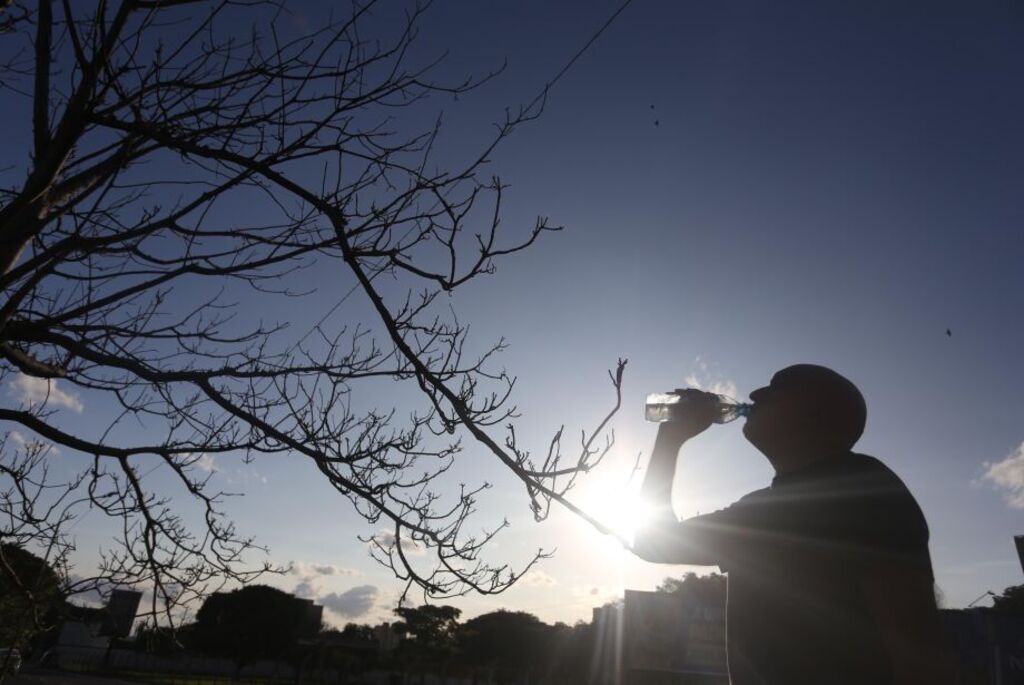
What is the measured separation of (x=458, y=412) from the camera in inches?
103

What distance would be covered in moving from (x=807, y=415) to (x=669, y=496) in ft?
1.65

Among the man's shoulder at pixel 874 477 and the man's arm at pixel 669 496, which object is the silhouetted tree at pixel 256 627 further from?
the man's shoulder at pixel 874 477

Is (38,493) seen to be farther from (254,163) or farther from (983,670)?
(983,670)

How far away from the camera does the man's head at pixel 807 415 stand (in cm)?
158

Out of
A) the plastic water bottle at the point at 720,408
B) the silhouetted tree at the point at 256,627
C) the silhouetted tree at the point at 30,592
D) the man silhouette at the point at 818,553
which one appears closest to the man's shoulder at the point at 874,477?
the man silhouette at the point at 818,553

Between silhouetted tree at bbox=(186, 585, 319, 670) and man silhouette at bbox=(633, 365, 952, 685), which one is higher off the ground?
man silhouette at bbox=(633, 365, 952, 685)

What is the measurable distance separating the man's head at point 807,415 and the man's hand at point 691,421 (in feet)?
0.76

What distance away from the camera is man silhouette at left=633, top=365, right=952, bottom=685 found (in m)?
1.19

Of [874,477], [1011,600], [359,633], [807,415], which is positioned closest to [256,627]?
[359,633]

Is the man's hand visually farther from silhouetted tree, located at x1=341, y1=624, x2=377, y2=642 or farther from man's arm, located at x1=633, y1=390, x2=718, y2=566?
silhouetted tree, located at x1=341, y1=624, x2=377, y2=642

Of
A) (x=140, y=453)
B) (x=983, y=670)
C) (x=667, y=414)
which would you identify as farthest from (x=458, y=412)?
(x=983, y=670)

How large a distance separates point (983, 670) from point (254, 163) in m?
32.2

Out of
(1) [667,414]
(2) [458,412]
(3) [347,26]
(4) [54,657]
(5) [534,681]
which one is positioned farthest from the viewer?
(5) [534,681]

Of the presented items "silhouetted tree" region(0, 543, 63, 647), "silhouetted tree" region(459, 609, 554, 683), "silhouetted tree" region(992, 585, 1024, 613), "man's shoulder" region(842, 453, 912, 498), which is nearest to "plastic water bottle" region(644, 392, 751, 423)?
"man's shoulder" region(842, 453, 912, 498)
